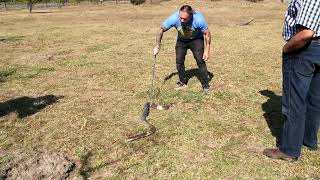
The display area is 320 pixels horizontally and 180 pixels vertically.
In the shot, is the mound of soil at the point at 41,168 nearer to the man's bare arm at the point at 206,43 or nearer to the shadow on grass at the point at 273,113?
the shadow on grass at the point at 273,113

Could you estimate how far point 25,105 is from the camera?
343 inches

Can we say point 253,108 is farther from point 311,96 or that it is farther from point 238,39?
point 238,39

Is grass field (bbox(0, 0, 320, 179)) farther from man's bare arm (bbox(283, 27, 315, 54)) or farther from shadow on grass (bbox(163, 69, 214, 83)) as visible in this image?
man's bare arm (bbox(283, 27, 315, 54))

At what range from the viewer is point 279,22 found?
81.8 ft

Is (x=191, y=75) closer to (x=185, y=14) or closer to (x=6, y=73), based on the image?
(x=185, y=14)

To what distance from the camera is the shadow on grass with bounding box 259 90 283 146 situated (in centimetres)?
706

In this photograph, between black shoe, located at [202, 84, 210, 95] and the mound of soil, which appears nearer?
the mound of soil

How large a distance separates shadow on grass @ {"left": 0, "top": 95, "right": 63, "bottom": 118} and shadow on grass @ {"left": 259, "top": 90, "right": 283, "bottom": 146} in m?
4.91

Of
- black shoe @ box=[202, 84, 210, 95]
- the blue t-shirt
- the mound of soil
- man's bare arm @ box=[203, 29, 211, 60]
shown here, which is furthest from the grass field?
the blue t-shirt

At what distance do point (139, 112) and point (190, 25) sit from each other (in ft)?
7.35

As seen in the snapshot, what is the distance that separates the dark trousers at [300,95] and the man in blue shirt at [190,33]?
3070 mm

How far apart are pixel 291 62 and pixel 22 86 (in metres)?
7.51

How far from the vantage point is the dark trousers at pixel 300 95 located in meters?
5.07

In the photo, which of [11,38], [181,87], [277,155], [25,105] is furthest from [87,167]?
[11,38]
